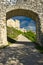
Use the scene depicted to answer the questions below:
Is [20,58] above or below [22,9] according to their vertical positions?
below

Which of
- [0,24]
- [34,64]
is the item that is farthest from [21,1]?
[34,64]

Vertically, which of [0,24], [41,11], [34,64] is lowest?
[34,64]

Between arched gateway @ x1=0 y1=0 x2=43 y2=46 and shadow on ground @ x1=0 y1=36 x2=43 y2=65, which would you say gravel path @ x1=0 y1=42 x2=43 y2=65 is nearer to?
shadow on ground @ x1=0 y1=36 x2=43 y2=65

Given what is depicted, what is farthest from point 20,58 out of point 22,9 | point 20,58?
point 22,9

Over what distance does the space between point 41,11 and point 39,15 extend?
14.7 inches

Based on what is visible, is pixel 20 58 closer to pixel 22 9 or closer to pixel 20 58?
pixel 20 58

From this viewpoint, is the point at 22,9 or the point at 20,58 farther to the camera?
the point at 22,9

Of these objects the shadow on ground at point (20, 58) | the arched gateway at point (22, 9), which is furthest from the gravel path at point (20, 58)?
the arched gateway at point (22, 9)

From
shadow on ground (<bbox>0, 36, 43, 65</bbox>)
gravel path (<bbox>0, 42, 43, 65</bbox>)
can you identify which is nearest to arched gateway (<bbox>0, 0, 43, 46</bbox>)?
gravel path (<bbox>0, 42, 43, 65</bbox>)

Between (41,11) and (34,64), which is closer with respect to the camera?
(34,64)

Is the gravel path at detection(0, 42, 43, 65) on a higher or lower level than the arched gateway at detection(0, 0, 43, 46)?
lower

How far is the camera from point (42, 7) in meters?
16.5

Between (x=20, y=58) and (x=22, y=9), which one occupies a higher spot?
(x=22, y=9)

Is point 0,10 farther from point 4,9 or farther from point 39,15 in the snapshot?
point 39,15
